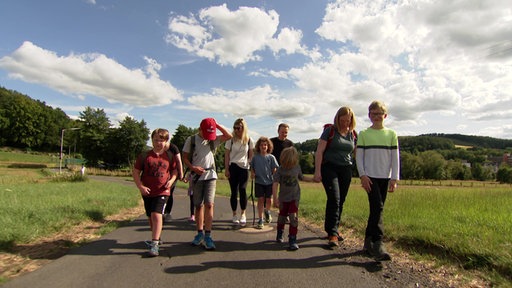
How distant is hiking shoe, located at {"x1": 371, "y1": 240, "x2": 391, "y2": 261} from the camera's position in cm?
403

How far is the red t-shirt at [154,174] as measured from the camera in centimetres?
470

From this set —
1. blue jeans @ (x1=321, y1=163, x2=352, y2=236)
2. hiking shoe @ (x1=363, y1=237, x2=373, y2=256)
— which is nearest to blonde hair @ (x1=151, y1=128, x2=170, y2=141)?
blue jeans @ (x1=321, y1=163, x2=352, y2=236)

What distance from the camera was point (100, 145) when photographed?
59.4m

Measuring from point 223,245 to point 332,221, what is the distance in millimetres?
1736

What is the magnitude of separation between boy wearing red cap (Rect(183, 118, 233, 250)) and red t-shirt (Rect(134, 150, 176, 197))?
1.58 feet

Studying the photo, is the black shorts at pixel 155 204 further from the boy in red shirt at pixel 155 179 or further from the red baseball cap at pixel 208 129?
the red baseball cap at pixel 208 129

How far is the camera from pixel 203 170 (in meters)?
5.08

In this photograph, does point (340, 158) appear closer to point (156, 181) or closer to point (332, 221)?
point (332, 221)

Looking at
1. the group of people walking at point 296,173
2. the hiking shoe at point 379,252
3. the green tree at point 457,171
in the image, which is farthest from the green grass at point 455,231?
the green tree at point 457,171

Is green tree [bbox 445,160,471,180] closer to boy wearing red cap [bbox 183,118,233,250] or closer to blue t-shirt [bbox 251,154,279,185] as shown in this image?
blue t-shirt [bbox 251,154,279,185]

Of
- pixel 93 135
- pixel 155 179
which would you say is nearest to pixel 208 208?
pixel 155 179

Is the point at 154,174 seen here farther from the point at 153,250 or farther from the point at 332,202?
the point at 332,202

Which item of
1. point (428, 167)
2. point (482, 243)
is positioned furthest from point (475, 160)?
point (482, 243)

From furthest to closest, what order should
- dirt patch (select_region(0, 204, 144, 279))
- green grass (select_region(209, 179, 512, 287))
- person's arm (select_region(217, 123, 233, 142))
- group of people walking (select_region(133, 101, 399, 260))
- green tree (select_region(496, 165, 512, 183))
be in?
green tree (select_region(496, 165, 512, 183)) → person's arm (select_region(217, 123, 233, 142)) → group of people walking (select_region(133, 101, 399, 260)) → dirt patch (select_region(0, 204, 144, 279)) → green grass (select_region(209, 179, 512, 287))
